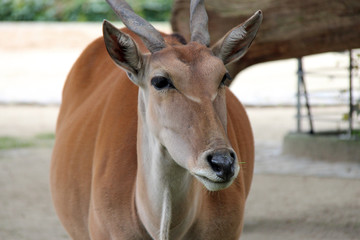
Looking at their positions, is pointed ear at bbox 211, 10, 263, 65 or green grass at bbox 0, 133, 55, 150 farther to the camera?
green grass at bbox 0, 133, 55, 150

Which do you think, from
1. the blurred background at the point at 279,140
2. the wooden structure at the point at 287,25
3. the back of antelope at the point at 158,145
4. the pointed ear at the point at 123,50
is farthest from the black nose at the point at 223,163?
the wooden structure at the point at 287,25

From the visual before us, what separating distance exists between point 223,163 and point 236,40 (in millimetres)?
790

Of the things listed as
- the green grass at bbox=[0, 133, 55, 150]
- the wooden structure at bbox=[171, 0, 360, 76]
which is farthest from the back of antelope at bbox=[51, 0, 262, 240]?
the green grass at bbox=[0, 133, 55, 150]

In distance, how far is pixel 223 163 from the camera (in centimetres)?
261

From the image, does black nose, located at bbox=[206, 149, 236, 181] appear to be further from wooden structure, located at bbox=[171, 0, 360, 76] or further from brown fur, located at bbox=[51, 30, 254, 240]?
wooden structure, located at bbox=[171, 0, 360, 76]

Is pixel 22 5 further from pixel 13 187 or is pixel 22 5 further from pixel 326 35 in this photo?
pixel 326 35

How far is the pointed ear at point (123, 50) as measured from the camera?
2984 millimetres

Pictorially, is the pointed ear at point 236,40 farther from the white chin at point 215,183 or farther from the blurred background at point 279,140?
the blurred background at point 279,140

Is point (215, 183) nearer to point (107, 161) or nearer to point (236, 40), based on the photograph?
point (236, 40)

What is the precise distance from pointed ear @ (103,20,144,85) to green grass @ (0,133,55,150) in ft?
21.2

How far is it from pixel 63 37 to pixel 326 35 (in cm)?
1278

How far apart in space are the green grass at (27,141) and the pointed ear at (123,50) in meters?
6.45

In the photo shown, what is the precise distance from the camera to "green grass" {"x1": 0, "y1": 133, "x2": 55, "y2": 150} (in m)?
9.35

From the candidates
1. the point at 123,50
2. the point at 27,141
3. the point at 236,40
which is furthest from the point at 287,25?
the point at 27,141
